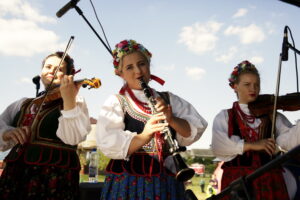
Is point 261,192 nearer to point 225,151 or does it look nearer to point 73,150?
point 225,151

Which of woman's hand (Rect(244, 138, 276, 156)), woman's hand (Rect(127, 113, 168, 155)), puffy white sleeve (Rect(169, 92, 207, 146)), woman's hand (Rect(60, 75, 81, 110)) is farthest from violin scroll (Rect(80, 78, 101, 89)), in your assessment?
woman's hand (Rect(244, 138, 276, 156))

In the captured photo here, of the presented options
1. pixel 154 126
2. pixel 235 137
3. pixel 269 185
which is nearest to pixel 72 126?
pixel 154 126

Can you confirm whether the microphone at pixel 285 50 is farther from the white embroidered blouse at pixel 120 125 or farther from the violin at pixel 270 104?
the white embroidered blouse at pixel 120 125

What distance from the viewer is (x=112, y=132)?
2.19 metres

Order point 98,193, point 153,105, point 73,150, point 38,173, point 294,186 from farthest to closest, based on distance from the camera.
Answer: point 98,193, point 294,186, point 73,150, point 38,173, point 153,105

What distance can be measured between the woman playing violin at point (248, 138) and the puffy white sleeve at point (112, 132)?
3.60 ft

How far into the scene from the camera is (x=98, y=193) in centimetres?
325

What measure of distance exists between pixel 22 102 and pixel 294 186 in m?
2.49

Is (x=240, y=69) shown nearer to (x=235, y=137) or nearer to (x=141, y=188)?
(x=235, y=137)

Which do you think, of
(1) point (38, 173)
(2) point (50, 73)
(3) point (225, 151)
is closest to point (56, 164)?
(1) point (38, 173)

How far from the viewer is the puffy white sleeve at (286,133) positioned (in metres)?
2.90

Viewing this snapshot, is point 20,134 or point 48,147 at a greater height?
point 20,134

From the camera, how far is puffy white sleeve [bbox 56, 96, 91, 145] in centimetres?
250

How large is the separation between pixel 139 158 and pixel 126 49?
0.85 metres
